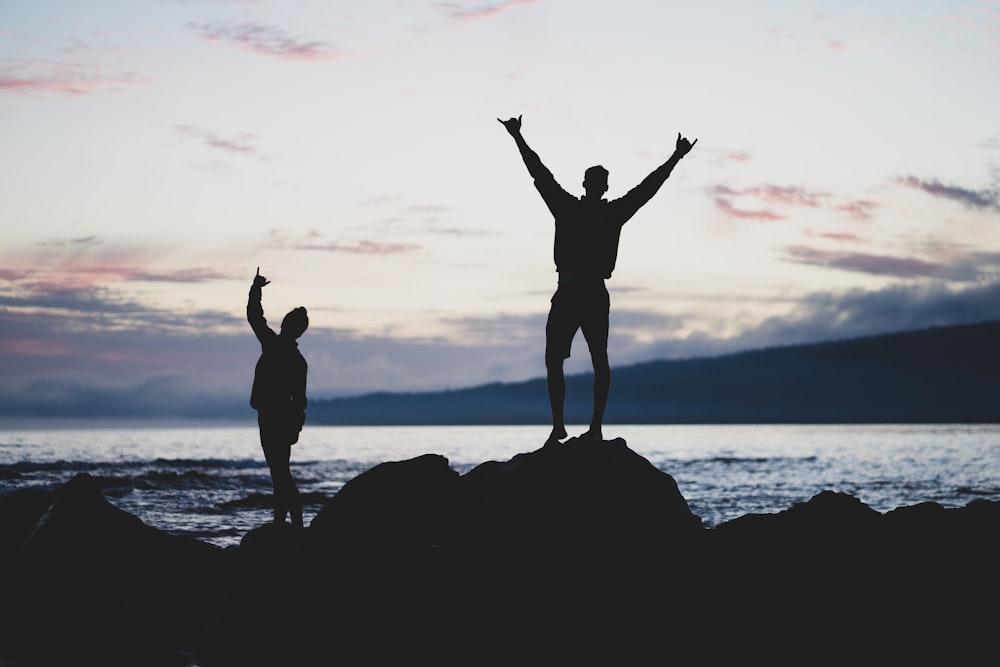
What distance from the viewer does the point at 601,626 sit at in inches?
375

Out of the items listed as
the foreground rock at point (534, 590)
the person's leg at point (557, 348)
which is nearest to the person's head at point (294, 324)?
the foreground rock at point (534, 590)

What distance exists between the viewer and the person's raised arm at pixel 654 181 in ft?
34.6

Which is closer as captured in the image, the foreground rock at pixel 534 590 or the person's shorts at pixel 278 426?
the foreground rock at pixel 534 590

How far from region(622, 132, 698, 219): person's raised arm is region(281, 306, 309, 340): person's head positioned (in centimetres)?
438

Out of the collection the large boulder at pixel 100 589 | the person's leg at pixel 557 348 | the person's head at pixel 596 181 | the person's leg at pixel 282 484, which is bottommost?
the large boulder at pixel 100 589

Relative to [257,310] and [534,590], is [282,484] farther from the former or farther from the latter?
[534,590]

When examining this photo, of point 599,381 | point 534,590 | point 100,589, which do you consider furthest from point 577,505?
point 100,589

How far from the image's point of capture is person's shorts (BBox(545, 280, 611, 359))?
1052cm

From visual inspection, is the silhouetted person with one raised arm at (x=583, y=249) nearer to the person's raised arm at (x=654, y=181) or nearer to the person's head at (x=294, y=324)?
the person's raised arm at (x=654, y=181)

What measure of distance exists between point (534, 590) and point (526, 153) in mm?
4545

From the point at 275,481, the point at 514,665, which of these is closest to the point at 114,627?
Answer: the point at 275,481

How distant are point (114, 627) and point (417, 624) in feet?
12.3

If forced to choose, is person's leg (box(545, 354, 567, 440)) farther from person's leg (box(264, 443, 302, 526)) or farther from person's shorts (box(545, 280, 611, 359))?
person's leg (box(264, 443, 302, 526))

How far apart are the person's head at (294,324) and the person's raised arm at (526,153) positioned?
3662 millimetres
